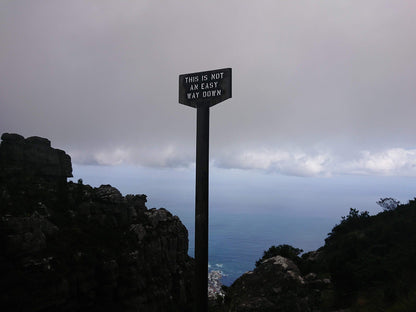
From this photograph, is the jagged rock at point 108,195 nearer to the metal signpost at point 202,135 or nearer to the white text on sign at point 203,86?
the metal signpost at point 202,135

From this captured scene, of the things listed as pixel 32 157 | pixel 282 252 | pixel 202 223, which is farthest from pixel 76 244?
pixel 202 223

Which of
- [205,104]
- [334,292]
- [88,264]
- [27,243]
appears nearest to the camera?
[205,104]

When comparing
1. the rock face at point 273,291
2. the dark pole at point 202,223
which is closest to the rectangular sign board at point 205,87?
the dark pole at point 202,223

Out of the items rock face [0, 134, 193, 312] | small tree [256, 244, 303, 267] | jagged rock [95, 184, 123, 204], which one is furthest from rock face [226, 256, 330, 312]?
jagged rock [95, 184, 123, 204]

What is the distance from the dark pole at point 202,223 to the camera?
7.32m

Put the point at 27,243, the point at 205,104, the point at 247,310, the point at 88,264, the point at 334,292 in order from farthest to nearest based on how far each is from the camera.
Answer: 1. the point at 88,264
2. the point at 27,243
3. the point at 334,292
4. the point at 247,310
5. the point at 205,104

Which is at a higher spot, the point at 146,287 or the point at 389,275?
the point at 389,275

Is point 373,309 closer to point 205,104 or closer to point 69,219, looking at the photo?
point 205,104

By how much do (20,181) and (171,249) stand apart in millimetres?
18890

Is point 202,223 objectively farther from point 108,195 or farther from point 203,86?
point 108,195

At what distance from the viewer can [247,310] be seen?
10.1 meters

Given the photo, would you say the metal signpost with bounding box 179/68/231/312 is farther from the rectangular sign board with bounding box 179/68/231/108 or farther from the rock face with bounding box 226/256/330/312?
the rock face with bounding box 226/256/330/312

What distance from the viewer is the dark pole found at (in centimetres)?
732

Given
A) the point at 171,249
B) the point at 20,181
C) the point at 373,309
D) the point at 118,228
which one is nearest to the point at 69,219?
the point at 118,228
